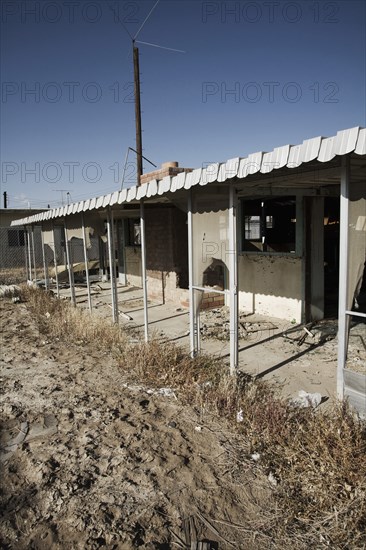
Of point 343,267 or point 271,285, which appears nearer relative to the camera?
point 343,267

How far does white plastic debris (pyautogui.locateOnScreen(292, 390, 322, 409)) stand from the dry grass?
198 millimetres

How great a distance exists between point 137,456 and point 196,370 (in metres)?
1.76

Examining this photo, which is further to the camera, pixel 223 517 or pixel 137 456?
pixel 137 456

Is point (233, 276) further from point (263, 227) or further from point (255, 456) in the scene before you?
point (263, 227)

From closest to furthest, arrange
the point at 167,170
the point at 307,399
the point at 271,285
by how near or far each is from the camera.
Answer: the point at 307,399 < the point at 271,285 < the point at 167,170

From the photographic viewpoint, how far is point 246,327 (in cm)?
775

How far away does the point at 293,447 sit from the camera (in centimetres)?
327

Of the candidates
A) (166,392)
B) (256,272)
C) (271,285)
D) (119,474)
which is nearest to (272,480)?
(119,474)

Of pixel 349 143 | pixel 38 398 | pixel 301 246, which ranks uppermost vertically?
pixel 349 143

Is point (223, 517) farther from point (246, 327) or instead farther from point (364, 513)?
point (246, 327)

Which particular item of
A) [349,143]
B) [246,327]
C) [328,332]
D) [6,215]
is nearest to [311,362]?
[328,332]

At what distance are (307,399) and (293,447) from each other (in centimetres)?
119

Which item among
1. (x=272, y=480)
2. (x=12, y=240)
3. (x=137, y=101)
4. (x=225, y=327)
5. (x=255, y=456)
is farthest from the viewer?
(x=12, y=240)

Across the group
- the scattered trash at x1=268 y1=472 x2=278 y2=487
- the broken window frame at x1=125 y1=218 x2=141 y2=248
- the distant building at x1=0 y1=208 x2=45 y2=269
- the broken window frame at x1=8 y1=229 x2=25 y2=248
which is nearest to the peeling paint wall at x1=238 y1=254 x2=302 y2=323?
the scattered trash at x1=268 y1=472 x2=278 y2=487
